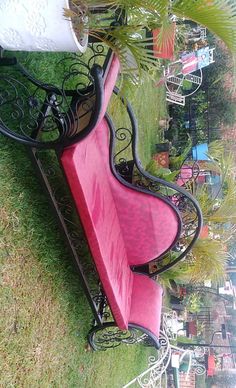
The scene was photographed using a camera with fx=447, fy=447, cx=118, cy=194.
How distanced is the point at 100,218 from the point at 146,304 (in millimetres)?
1043

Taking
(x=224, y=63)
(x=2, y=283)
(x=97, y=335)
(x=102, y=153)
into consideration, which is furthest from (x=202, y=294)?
(x=2, y=283)

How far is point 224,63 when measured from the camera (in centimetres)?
786

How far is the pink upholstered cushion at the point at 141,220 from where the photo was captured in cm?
313

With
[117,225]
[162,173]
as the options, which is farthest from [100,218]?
[162,173]

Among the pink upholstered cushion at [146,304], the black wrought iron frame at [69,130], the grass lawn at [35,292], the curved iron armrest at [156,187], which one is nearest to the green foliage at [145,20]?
the black wrought iron frame at [69,130]

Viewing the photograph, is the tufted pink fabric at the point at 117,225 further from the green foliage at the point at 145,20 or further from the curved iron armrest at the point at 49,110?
the green foliage at the point at 145,20

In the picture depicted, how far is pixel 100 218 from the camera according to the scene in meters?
2.57

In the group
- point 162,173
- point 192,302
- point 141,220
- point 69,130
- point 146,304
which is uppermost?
point 69,130

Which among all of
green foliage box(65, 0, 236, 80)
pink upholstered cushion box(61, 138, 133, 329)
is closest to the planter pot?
green foliage box(65, 0, 236, 80)

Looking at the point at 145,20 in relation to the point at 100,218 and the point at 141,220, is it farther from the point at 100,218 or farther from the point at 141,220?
the point at 141,220

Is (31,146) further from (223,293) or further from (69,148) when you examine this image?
(223,293)

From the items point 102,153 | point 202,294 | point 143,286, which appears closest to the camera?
point 102,153

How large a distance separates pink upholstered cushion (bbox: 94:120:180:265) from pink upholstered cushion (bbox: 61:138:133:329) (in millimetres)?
90

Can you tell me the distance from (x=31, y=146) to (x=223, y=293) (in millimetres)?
7022
